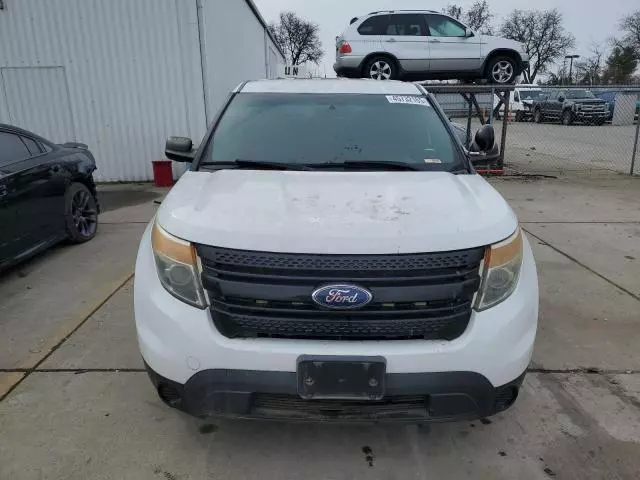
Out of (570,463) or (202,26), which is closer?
(570,463)

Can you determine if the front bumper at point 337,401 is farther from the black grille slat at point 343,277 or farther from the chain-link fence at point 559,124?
the chain-link fence at point 559,124

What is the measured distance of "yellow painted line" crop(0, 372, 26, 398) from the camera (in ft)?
9.97

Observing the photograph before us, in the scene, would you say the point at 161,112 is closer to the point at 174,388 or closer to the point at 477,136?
the point at 477,136

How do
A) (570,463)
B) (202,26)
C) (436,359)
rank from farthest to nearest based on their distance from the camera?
(202,26) → (570,463) → (436,359)

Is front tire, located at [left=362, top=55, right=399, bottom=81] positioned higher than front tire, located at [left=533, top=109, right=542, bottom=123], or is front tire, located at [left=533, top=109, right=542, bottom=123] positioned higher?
front tire, located at [left=362, top=55, right=399, bottom=81]

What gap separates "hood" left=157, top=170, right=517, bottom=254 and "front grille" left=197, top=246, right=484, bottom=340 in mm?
48

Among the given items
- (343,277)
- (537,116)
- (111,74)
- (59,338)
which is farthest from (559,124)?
(343,277)

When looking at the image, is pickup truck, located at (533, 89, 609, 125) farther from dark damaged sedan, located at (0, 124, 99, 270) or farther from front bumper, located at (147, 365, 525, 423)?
front bumper, located at (147, 365, 525, 423)

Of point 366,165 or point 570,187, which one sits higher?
point 366,165

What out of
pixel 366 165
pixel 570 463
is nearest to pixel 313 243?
pixel 366 165

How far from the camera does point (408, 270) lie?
2082 mm

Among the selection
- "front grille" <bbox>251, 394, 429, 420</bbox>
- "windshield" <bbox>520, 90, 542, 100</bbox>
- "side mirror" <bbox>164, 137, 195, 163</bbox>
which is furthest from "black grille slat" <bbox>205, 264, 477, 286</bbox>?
"windshield" <bbox>520, 90, 542, 100</bbox>

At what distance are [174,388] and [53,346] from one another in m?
1.84

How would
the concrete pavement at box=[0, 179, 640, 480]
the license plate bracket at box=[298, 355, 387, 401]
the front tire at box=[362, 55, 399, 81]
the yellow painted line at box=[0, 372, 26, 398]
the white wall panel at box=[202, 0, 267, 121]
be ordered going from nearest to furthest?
1. the license plate bracket at box=[298, 355, 387, 401]
2. the concrete pavement at box=[0, 179, 640, 480]
3. the yellow painted line at box=[0, 372, 26, 398]
4. the white wall panel at box=[202, 0, 267, 121]
5. the front tire at box=[362, 55, 399, 81]
